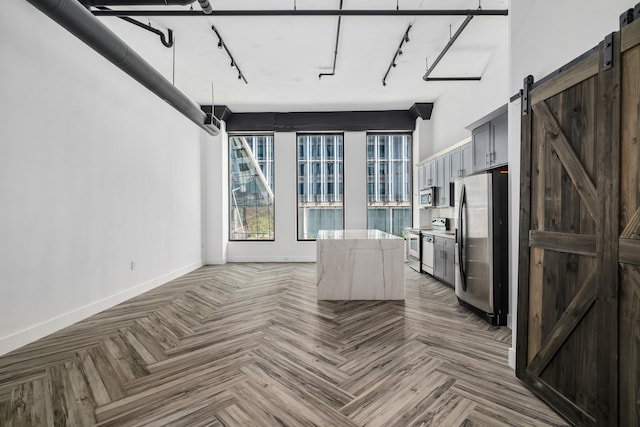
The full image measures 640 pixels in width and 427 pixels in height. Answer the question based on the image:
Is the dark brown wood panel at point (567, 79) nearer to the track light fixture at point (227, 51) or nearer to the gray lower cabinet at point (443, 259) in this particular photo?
the gray lower cabinet at point (443, 259)

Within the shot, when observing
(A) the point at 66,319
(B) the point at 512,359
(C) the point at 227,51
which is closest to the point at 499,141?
(B) the point at 512,359

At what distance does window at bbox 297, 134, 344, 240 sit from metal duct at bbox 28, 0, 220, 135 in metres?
3.73

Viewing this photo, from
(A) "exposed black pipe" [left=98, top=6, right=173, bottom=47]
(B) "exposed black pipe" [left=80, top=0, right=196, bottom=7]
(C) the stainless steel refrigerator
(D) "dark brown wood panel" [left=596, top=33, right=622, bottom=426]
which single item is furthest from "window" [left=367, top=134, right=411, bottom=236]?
(D) "dark brown wood panel" [left=596, top=33, right=622, bottom=426]

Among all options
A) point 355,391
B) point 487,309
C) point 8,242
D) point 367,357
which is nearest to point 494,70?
point 487,309

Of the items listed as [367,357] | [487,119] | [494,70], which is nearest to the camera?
[367,357]

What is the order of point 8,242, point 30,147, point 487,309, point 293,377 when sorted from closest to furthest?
1. point 293,377
2. point 8,242
3. point 30,147
4. point 487,309

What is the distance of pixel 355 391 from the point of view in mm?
2127

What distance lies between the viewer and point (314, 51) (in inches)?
185

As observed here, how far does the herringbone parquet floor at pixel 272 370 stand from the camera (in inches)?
74.4

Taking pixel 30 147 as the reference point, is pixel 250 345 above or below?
below

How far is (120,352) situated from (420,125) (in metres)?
6.97

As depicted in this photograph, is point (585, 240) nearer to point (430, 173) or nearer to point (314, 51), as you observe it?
point (314, 51)

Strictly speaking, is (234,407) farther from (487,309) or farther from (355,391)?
(487,309)

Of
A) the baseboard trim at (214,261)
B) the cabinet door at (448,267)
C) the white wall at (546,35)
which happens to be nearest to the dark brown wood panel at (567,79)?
the white wall at (546,35)
